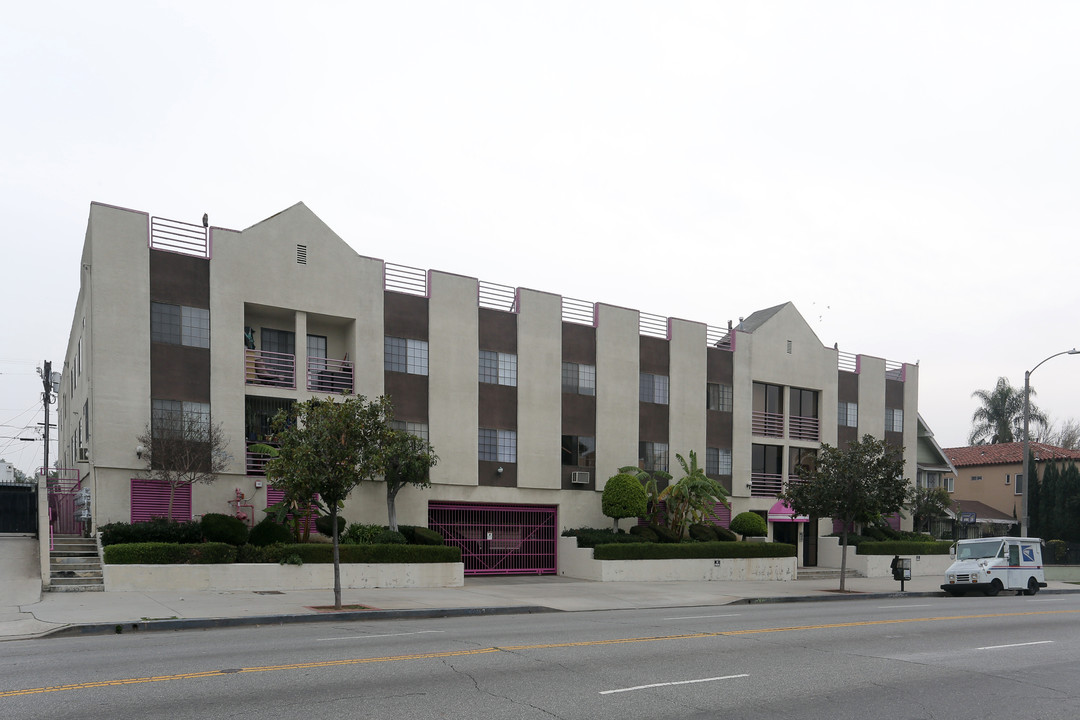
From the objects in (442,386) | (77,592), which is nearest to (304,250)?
(442,386)

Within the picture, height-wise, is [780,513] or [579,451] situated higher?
[579,451]

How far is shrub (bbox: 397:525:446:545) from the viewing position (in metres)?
27.1

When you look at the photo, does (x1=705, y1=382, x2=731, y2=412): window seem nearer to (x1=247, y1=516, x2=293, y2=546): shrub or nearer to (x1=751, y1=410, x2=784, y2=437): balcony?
(x1=751, y1=410, x2=784, y2=437): balcony

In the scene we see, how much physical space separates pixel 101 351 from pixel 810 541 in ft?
96.5

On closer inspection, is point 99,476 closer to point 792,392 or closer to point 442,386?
point 442,386

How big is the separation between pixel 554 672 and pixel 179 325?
18.6 metres

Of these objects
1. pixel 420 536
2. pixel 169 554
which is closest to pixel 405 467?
pixel 420 536

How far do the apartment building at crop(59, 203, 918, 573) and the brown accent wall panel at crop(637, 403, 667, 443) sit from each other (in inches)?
3.0

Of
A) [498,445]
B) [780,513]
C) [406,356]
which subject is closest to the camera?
[406,356]

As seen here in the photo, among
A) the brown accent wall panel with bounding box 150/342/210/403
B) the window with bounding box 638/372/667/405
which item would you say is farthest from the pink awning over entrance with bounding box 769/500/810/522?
the brown accent wall panel with bounding box 150/342/210/403

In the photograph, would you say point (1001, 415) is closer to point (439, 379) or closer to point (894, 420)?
point (894, 420)

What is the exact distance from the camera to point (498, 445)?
30922mm

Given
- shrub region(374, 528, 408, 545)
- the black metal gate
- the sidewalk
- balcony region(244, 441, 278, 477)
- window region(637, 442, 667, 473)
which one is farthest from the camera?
window region(637, 442, 667, 473)

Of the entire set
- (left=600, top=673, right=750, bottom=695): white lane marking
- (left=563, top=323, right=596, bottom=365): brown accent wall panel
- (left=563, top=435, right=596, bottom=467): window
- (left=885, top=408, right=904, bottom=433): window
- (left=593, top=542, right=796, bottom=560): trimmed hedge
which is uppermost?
(left=563, top=323, right=596, bottom=365): brown accent wall panel
